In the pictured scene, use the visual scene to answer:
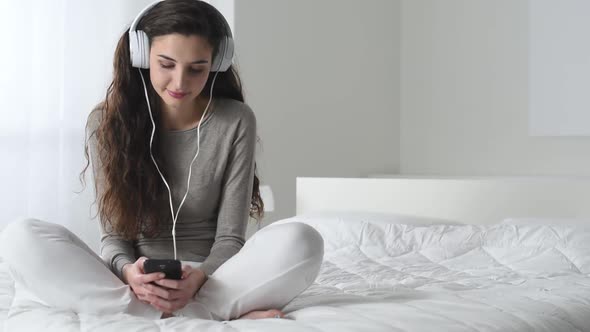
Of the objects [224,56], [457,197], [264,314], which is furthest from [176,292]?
[457,197]

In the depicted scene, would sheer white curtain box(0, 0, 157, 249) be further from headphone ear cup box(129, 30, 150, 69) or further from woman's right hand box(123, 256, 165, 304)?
woman's right hand box(123, 256, 165, 304)

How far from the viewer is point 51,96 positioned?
343 centimetres

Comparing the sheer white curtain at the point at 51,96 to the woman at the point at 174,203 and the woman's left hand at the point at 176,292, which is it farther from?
the woman's left hand at the point at 176,292

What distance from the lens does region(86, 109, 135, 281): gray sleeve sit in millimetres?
1676

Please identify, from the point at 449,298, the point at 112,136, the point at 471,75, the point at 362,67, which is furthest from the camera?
the point at 362,67

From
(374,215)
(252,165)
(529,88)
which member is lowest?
(374,215)

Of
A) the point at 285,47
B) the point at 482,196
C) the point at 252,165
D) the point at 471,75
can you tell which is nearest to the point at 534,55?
the point at 471,75

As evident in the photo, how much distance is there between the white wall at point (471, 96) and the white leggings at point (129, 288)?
97.8 inches

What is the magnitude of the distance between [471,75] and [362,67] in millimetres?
643

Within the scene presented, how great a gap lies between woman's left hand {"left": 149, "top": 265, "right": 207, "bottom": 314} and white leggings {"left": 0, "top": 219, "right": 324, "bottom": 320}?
0.12 feet

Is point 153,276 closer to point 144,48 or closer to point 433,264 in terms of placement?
point 144,48

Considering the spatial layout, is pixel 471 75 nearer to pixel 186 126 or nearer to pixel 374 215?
pixel 374 215

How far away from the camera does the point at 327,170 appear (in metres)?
4.33

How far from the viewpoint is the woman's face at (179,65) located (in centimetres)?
162
